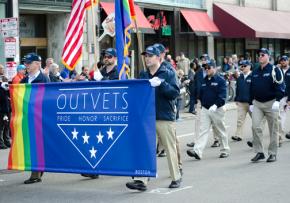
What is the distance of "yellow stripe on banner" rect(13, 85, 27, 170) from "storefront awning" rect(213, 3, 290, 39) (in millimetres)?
22041

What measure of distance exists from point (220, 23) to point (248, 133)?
1567 cm

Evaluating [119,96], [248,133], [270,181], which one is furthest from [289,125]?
[119,96]

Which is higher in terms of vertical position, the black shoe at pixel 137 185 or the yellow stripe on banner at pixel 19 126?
the yellow stripe on banner at pixel 19 126

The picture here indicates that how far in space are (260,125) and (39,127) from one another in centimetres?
418

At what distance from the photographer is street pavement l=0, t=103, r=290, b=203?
835 centimetres

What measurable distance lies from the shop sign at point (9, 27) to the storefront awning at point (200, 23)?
14857mm

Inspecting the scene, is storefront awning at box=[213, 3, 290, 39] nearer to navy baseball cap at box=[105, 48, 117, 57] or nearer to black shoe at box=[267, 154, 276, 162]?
black shoe at box=[267, 154, 276, 162]

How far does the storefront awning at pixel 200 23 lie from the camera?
28656 millimetres

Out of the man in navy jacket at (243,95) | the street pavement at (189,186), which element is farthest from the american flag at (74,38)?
the man in navy jacket at (243,95)

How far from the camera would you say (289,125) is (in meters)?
17.3

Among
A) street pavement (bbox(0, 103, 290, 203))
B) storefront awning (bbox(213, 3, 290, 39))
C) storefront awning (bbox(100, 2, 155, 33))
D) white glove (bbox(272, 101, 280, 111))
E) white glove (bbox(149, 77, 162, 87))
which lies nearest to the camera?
street pavement (bbox(0, 103, 290, 203))

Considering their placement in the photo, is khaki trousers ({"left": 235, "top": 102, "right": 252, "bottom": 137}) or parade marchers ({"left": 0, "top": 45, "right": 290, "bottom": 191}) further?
khaki trousers ({"left": 235, "top": 102, "right": 252, "bottom": 137})

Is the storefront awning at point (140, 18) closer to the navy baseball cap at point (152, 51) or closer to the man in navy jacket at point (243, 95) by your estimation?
the man in navy jacket at point (243, 95)

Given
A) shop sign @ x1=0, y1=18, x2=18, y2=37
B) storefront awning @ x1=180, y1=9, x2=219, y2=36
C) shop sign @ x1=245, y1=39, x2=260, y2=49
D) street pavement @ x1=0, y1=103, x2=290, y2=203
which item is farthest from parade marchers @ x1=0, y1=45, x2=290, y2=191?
shop sign @ x1=245, y1=39, x2=260, y2=49
